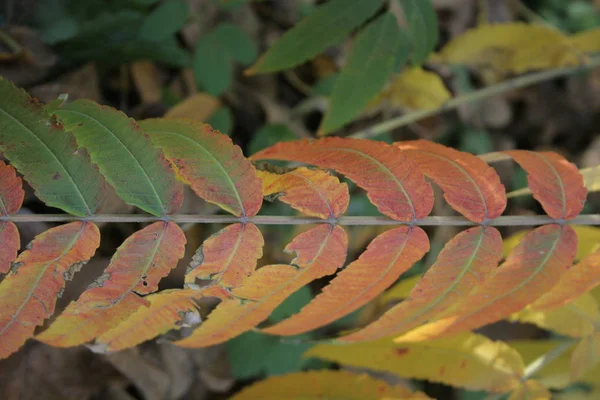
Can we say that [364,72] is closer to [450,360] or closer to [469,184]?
[469,184]

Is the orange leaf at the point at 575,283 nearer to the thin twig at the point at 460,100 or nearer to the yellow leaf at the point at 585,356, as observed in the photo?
the yellow leaf at the point at 585,356

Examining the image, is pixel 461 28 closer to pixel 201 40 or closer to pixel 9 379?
pixel 201 40

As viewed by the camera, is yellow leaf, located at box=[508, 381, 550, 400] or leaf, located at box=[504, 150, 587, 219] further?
yellow leaf, located at box=[508, 381, 550, 400]

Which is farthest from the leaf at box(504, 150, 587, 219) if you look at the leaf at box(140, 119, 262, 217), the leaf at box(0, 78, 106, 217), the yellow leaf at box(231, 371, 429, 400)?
the leaf at box(0, 78, 106, 217)

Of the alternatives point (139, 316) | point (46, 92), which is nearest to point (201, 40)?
point (46, 92)

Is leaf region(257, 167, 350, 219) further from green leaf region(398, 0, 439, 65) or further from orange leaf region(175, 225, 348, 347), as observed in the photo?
green leaf region(398, 0, 439, 65)

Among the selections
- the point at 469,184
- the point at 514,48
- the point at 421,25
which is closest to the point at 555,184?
the point at 469,184

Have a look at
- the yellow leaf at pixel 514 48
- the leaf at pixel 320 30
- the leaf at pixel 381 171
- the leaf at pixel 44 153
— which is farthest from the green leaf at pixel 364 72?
the leaf at pixel 44 153
